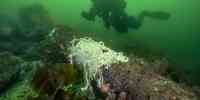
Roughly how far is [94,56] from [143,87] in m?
0.98

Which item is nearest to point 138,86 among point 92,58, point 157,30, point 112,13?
point 92,58

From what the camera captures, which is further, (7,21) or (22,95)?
(7,21)

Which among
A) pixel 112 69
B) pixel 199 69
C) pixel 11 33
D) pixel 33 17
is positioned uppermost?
pixel 33 17

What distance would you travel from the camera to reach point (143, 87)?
406cm

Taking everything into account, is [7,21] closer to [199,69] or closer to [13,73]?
[13,73]

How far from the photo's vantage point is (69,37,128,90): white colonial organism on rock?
Answer: 4367 mm

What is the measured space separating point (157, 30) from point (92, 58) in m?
25.8

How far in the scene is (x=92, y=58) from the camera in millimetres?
4500

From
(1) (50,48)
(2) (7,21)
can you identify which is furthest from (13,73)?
(2) (7,21)

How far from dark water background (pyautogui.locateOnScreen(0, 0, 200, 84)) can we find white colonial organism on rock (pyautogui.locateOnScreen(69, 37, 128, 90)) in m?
Result: 3.12

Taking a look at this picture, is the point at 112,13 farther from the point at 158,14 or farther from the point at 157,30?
the point at 157,30

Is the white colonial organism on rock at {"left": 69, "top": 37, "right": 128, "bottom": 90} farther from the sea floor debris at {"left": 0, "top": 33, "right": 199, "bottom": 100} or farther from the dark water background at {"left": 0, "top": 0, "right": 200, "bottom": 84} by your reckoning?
the dark water background at {"left": 0, "top": 0, "right": 200, "bottom": 84}

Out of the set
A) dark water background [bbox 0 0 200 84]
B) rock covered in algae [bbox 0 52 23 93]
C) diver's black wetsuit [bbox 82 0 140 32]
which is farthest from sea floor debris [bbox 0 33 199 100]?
diver's black wetsuit [bbox 82 0 140 32]

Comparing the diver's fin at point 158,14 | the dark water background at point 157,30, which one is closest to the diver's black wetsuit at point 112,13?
the dark water background at point 157,30
